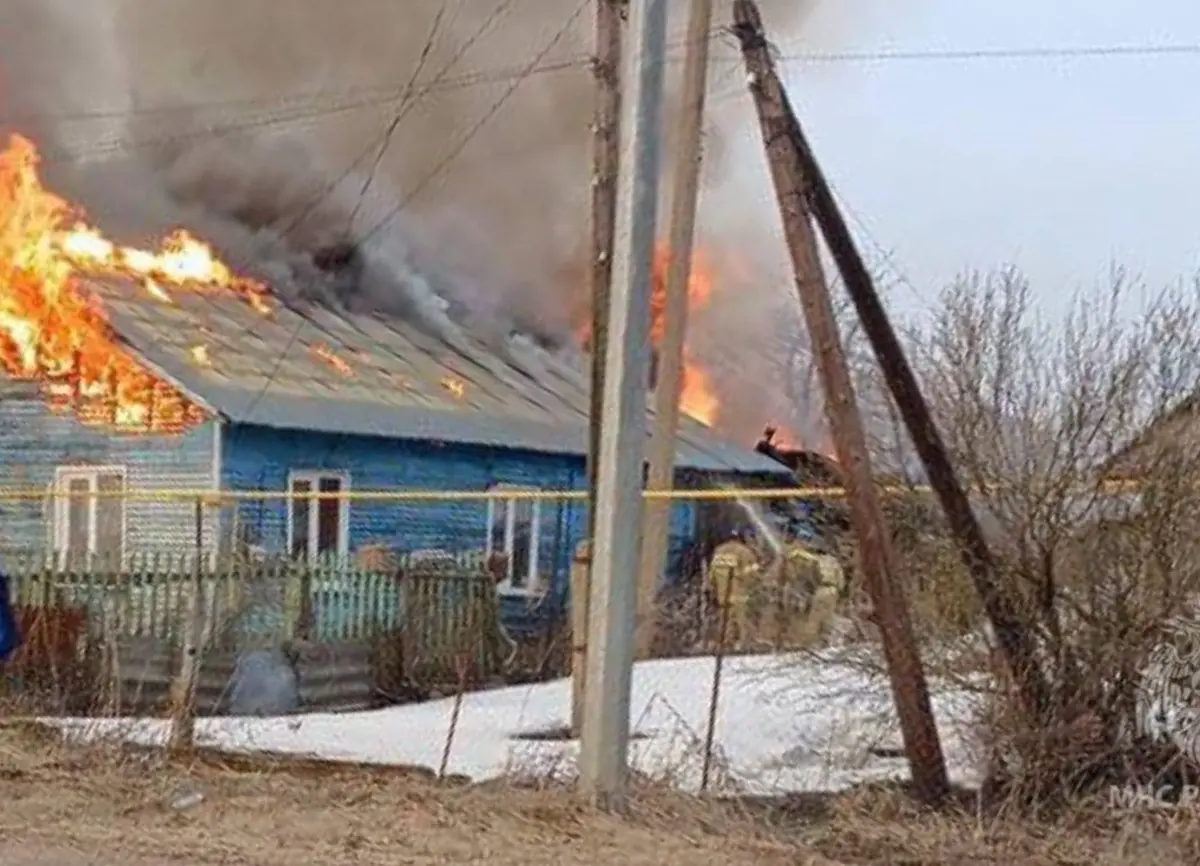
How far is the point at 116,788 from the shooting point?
8.30 metres

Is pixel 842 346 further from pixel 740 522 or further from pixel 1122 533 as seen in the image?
pixel 740 522

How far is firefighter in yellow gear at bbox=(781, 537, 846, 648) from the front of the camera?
9453 millimetres

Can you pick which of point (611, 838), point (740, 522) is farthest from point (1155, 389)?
point (740, 522)

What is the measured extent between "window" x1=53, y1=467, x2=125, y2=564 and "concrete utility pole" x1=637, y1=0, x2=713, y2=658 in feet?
20.1

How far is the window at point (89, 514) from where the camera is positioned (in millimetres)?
17609

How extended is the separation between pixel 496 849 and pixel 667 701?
4221 mm

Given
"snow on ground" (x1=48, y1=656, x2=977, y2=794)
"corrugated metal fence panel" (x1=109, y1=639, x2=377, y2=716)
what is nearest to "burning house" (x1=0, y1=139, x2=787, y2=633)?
"corrugated metal fence panel" (x1=109, y1=639, x2=377, y2=716)

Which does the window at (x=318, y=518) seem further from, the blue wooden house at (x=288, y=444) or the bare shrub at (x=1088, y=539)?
the bare shrub at (x=1088, y=539)

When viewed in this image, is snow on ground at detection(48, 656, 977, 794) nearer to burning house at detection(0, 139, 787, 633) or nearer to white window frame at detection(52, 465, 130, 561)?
burning house at detection(0, 139, 787, 633)

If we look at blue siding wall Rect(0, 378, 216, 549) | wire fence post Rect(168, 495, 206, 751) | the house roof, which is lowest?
wire fence post Rect(168, 495, 206, 751)

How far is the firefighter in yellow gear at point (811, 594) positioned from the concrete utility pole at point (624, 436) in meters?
1.91

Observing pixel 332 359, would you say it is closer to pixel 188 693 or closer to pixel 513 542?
pixel 513 542

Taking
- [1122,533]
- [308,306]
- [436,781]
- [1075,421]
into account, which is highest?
[308,306]

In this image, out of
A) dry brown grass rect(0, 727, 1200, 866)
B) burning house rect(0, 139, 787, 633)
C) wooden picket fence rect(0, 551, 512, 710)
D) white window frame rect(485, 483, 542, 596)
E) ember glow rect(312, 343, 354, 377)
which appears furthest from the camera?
white window frame rect(485, 483, 542, 596)
